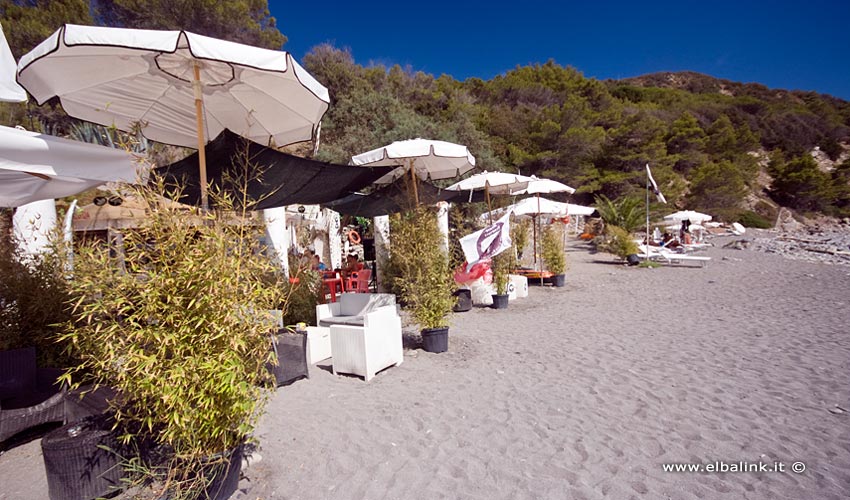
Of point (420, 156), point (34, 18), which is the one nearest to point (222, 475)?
point (420, 156)

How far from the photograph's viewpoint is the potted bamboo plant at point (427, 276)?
4633 millimetres

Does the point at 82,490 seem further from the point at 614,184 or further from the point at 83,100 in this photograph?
the point at 614,184

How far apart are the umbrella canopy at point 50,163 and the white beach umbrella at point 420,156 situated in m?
2.99

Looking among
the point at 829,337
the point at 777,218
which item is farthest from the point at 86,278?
the point at 777,218

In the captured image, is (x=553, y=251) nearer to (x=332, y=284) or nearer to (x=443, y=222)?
(x=443, y=222)

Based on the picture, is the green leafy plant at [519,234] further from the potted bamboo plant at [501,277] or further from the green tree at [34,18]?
the green tree at [34,18]

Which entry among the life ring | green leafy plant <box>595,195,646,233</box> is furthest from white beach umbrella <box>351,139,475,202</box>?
green leafy plant <box>595,195,646,233</box>

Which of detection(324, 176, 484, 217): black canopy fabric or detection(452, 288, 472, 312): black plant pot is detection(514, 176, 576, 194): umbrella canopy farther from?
detection(452, 288, 472, 312): black plant pot

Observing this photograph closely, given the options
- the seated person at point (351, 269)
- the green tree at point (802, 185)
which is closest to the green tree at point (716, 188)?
the green tree at point (802, 185)

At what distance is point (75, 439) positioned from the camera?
2064 mm

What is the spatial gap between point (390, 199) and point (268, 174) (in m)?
2.59

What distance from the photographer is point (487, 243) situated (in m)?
5.47

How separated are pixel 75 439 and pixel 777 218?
141ft

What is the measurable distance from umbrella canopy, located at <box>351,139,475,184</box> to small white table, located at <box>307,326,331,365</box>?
2.16 m
